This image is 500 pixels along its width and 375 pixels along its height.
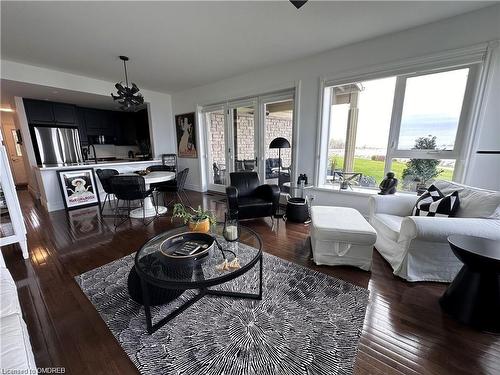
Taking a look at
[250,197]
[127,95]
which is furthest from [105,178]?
[250,197]

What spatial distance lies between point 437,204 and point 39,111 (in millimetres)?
7485

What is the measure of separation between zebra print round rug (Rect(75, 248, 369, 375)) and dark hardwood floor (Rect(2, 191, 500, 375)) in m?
0.09

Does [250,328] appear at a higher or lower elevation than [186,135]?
lower

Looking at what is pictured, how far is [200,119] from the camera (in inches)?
209

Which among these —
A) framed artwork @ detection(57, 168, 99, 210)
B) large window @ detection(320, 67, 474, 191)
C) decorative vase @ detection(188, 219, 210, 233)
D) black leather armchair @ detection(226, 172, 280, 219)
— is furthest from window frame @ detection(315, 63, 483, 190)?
framed artwork @ detection(57, 168, 99, 210)

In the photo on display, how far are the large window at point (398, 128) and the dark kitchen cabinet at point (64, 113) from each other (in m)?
6.19

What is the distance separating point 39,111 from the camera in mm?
4770

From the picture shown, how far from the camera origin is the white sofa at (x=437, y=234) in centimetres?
170

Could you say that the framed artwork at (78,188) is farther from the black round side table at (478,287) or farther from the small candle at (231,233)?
the black round side table at (478,287)

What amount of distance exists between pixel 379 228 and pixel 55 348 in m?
2.99

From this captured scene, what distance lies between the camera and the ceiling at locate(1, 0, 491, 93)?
2.17 m

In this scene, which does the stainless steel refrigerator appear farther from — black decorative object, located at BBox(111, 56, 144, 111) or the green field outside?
the green field outside

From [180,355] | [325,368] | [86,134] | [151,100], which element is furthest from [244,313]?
[86,134]

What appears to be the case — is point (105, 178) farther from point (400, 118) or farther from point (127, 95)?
point (400, 118)
